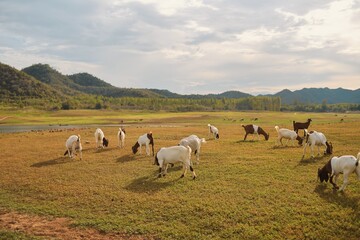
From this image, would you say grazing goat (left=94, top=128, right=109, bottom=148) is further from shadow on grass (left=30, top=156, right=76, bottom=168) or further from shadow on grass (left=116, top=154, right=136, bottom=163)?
shadow on grass (left=116, top=154, right=136, bottom=163)

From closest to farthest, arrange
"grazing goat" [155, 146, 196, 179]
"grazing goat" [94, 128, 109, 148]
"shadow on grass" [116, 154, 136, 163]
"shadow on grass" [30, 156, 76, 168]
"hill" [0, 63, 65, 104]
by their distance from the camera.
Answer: "grazing goat" [155, 146, 196, 179]
"shadow on grass" [30, 156, 76, 168]
"shadow on grass" [116, 154, 136, 163]
"grazing goat" [94, 128, 109, 148]
"hill" [0, 63, 65, 104]

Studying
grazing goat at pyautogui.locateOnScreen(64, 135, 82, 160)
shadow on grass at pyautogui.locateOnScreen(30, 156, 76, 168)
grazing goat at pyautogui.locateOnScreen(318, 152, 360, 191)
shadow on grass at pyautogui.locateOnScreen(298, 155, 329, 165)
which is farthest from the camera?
grazing goat at pyautogui.locateOnScreen(64, 135, 82, 160)

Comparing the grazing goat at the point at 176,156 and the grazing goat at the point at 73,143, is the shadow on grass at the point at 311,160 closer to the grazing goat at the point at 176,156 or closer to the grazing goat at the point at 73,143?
the grazing goat at the point at 176,156

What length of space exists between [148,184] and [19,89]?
18571cm

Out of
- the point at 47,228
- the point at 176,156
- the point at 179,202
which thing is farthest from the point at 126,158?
the point at 47,228

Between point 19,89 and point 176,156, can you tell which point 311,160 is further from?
point 19,89

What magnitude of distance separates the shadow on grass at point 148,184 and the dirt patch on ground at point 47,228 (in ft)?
13.6

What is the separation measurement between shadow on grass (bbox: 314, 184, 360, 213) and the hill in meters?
165

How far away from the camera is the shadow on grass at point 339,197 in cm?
1244

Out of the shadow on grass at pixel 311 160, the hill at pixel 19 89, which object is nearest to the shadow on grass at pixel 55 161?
the shadow on grass at pixel 311 160

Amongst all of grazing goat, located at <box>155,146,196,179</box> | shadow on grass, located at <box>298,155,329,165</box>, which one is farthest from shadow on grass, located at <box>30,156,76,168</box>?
shadow on grass, located at <box>298,155,329,165</box>

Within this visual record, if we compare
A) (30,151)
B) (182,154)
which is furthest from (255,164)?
(30,151)

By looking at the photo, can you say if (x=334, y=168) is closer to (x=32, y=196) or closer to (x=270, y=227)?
(x=270, y=227)

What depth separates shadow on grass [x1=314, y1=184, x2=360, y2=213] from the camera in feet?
40.8
